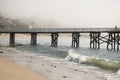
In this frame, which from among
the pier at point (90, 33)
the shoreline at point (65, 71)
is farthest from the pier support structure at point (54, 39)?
the shoreline at point (65, 71)

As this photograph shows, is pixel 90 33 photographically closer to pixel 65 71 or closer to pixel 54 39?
pixel 54 39

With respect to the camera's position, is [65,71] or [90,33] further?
[90,33]

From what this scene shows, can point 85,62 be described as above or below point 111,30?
below

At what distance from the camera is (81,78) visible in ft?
61.1

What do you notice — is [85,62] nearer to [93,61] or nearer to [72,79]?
[93,61]

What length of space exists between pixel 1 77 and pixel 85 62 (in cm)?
1682

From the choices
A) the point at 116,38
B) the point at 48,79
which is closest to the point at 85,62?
the point at 48,79

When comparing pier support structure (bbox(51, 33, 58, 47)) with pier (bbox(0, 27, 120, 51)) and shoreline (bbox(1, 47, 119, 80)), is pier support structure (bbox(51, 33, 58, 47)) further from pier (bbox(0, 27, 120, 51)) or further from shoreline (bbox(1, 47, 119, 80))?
shoreline (bbox(1, 47, 119, 80))

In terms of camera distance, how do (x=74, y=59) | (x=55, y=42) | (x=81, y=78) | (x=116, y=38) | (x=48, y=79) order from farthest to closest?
(x=55, y=42) < (x=116, y=38) < (x=74, y=59) < (x=81, y=78) < (x=48, y=79)

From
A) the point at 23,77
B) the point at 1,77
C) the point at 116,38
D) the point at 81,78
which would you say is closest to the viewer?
the point at 1,77

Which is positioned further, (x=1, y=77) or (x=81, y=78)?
(x=81, y=78)

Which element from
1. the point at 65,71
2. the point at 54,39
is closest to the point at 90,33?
the point at 54,39

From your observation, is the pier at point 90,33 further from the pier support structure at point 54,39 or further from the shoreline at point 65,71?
the shoreline at point 65,71

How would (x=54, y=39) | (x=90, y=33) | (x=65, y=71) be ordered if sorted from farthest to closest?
1. (x=54, y=39)
2. (x=90, y=33)
3. (x=65, y=71)
